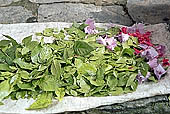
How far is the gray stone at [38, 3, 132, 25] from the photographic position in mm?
1699

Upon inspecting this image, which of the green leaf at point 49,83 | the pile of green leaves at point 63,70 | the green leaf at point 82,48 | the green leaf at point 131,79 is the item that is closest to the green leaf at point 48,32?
the pile of green leaves at point 63,70

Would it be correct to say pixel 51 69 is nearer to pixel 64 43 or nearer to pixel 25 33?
pixel 64 43

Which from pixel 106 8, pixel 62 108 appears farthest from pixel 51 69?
pixel 106 8

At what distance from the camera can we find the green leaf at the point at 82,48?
1.24 metres

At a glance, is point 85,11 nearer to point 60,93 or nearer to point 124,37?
point 124,37

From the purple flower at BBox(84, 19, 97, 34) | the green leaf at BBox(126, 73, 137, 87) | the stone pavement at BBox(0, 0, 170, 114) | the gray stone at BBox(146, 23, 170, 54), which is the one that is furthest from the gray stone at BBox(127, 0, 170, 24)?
the green leaf at BBox(126, 73, 137, 87)

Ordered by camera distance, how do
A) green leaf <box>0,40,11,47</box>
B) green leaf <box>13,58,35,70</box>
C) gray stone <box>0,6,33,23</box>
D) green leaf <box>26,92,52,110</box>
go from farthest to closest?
gray stone <box>0,6,33,23</box>, green leaf <box>0,40,11,47</box>, green leaf <box>13,58,35,70</box>, green leaf <box>26,92,52,110</box>

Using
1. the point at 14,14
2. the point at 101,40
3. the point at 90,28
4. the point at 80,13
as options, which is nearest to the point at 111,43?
the point at 101,40

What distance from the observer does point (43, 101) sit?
1.08 metres

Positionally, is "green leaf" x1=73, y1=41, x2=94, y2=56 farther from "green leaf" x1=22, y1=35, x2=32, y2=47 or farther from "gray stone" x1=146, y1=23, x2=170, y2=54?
"gray stone" x1=146, y1=23, x2=170, y2=54

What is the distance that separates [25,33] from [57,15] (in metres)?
0.34

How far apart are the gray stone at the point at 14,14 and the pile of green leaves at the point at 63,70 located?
0.41 metres

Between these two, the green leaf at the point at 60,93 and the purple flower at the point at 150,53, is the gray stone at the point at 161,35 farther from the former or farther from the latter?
the green leaf at the point at 60,93

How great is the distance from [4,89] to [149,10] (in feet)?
3.15
